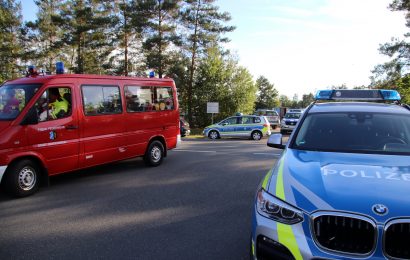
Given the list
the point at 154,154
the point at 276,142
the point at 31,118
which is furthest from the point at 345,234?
the point at 154,154

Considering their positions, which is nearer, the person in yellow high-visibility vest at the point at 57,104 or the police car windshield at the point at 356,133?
the police car windshield at the point at 356,133

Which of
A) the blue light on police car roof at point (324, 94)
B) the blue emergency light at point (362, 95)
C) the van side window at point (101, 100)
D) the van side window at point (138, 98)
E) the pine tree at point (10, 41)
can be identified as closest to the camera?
the blue emergency light at point (362, 95)

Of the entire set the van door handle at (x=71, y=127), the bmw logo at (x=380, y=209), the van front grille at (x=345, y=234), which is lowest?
the van front grille at (x=345, y=234)

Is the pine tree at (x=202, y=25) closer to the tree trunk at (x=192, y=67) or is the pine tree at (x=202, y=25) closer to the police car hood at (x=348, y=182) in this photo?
the tree trunk at (x=192, y=67)

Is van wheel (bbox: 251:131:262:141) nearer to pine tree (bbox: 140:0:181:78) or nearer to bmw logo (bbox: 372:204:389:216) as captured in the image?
pine tree (bbox: 140:0:181:78)

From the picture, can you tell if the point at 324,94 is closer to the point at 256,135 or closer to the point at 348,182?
the point at 348,182

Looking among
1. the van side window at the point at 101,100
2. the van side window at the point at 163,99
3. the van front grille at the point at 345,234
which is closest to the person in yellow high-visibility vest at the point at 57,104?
the van side window at the point at 101,100

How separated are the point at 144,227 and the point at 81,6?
125ft

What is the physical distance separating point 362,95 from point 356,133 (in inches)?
71.7

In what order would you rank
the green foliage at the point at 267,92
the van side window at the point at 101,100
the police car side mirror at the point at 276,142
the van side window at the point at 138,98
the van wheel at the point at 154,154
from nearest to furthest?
the police car side mirror at the point at 276,142 < the van side window at the point at 101,100 < the van side window at the point at 138,98 < the van wheel at the point at 154,154 < the green foliage at the point at 267,92

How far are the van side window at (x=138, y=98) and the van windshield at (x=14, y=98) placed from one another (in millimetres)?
2469

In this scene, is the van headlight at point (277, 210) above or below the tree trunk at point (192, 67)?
below

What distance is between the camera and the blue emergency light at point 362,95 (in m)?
5.61

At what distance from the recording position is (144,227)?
493cm
